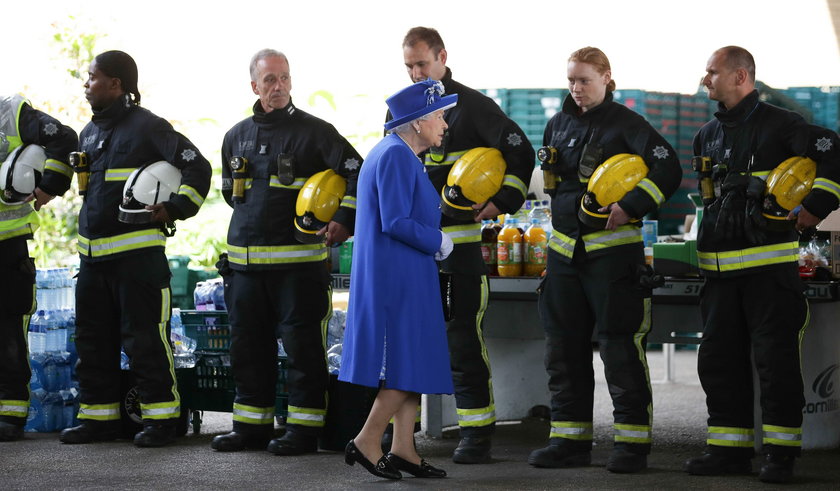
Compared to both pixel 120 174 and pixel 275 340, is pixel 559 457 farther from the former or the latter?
pixel 120 174

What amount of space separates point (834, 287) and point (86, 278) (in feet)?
11.9

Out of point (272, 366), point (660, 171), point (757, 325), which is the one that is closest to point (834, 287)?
point (757, 325)

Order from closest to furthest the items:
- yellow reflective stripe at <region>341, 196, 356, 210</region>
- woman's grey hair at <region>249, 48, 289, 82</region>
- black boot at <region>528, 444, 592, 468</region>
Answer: black boot at <region>528, 444, 592, 468</region> < yellow reflective stripe at <region>341, 196, 356, 210</region> < woman's grey hair at <region>249, 48, 289, 82</region>

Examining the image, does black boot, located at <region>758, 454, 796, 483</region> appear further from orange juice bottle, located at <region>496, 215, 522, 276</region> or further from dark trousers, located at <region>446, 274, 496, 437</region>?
orange juice bottle, located at <region>496, 215, 522, 276</region>

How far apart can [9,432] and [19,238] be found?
1.01 meters

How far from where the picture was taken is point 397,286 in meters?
4.95

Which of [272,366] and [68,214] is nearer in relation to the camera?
[272,366]

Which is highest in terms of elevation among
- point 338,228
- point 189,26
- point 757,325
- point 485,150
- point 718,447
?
point 189,26

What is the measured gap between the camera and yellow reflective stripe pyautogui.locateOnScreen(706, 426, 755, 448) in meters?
5.23

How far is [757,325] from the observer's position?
5.15 m

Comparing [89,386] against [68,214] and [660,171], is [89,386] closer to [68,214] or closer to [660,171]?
[660,171]

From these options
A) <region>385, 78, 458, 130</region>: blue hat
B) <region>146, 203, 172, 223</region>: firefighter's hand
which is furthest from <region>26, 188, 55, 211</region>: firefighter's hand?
<region>385, 78, 458, 130</region>: blue hat

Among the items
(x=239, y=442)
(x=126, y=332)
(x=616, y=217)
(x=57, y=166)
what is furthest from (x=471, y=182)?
(x=57, y=166)

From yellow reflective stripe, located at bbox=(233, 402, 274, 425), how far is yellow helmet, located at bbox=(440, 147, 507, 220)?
1363 mm
